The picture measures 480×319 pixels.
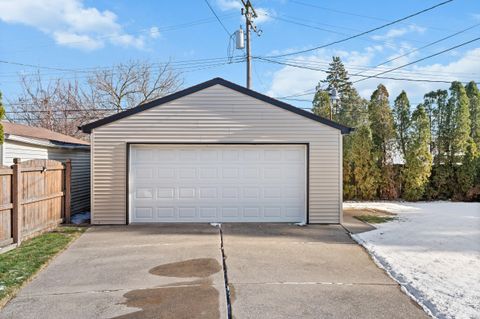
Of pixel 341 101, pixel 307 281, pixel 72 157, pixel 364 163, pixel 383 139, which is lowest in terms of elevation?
pixel 307 281

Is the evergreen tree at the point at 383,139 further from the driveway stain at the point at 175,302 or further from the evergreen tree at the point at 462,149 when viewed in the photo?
the driveway stain at the point at 175,302

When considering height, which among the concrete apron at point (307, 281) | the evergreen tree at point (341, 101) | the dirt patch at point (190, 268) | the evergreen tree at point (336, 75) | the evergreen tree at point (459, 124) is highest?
the evergreen tree at point (336, 75)

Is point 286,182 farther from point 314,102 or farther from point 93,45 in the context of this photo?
point 93,45

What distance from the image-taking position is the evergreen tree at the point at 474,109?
1388 cm

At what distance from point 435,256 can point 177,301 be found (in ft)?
14.2

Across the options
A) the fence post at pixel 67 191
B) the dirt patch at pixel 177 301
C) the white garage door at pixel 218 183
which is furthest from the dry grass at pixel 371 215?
the fence post at pixel 67 191

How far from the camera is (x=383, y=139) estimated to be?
538 inches

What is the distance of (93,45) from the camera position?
21.5 meters

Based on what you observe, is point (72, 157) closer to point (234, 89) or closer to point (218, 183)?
point (218, 183)

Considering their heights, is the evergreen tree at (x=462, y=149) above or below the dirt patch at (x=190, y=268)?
above

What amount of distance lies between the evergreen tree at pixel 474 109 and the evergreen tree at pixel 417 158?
2.17 m

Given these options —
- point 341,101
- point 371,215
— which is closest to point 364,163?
point 371,215

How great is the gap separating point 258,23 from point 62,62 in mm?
14261

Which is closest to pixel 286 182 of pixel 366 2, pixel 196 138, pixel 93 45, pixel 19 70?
pixel 196 138
